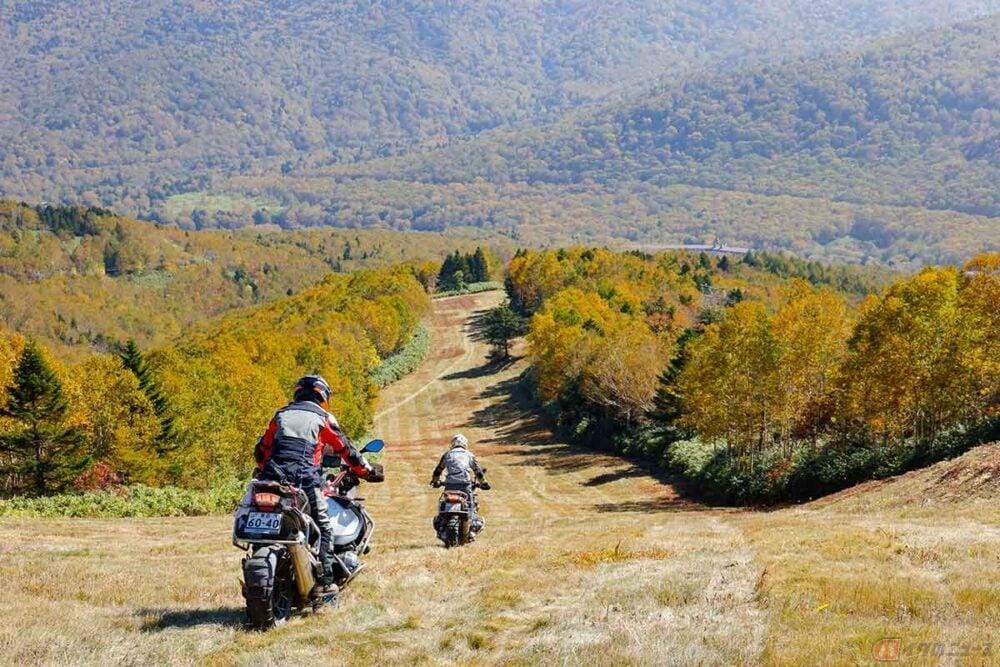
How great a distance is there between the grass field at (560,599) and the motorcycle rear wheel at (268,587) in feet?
0.77

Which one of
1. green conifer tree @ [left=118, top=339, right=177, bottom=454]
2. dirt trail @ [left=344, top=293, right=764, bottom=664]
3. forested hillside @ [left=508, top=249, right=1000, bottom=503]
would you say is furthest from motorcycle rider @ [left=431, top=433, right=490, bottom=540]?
green conifer tree @ [left=118, top=339, right=177, bottom=454]

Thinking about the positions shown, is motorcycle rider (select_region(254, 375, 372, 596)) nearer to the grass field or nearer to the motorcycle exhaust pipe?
the motorcycle exhaust pipe

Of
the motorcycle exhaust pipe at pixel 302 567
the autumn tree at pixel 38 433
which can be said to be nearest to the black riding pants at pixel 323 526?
the motorcycle exhaust pipe at pixel 302 567

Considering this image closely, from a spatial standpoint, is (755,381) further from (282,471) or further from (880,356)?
(282,471)

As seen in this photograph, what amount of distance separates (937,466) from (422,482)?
44775mm

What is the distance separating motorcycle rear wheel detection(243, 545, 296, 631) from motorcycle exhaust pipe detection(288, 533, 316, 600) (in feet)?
0.34

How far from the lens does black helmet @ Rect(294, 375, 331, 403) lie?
1195cm

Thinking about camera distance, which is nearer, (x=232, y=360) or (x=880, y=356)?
(x=880, y=356)

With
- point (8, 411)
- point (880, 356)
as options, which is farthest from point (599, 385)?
point (8, 411)

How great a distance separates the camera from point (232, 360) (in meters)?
72.8

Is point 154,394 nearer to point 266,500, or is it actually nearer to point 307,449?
point 307,449

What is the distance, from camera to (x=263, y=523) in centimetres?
1089

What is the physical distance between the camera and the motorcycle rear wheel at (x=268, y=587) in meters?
10.6

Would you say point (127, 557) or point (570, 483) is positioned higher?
point (127, 557)
